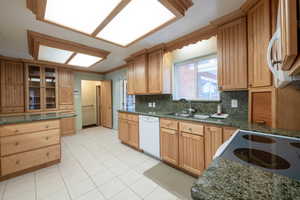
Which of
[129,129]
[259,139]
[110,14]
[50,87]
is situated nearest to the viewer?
[259,139]

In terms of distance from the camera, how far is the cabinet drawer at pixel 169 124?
220 centimetres

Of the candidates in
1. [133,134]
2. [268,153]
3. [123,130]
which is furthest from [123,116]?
[268,153]

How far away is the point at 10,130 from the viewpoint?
199 centimetres

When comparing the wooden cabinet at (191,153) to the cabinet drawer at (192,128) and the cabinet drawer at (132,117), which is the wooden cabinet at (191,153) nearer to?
the cabinet drawer at (192,128)

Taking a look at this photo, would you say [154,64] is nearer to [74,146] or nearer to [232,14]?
[232,14]

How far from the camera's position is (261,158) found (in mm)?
759

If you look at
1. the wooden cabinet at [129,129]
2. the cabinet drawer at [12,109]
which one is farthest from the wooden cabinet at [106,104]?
the cabinet drawer at [12,109]

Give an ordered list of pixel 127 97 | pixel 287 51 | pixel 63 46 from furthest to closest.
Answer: pixel 127 97
pixel 63 46
pixel 287 51

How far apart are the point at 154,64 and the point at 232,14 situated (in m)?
1.65

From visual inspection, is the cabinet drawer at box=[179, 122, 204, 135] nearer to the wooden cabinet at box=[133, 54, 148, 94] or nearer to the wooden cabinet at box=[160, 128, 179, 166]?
the wooden cabinet at box=[160, 128, 179, 166]

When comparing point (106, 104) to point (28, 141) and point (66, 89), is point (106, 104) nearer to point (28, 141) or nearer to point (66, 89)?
point (66, 89)

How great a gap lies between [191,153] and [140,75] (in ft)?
7.12

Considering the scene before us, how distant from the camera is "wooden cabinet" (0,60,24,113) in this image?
342cm

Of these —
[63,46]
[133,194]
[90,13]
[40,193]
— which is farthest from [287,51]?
[63,46]
